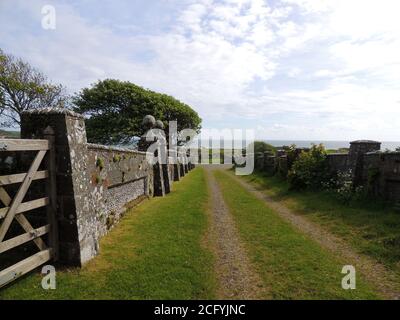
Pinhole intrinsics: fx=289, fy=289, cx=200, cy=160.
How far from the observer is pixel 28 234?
212 inches

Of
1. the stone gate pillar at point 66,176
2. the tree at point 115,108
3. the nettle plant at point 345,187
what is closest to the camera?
the stone gate pillar at point 66,176

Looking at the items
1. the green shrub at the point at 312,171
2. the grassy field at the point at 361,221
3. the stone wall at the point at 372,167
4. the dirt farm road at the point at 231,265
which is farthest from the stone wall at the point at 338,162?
the dirt farm road at the point at 231,265

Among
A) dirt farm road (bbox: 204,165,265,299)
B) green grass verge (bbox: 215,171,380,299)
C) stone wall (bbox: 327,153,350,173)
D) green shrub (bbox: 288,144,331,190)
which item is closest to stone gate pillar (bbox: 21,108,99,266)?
dirt farm road (bbox: 204,165,265,299)

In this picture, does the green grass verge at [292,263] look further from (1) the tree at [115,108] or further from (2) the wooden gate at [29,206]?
(1) the tree at [115,108]

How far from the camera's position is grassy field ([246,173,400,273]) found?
→ 699 centimetres

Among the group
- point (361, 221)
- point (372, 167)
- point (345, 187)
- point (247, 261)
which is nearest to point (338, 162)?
point (345, 187)

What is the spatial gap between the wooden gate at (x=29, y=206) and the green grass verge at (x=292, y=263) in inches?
174

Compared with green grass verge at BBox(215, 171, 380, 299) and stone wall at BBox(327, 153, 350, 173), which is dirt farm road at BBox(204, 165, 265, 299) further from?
stone wall at BBox(327, 153, 350, 173)

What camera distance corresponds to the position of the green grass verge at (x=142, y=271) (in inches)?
195

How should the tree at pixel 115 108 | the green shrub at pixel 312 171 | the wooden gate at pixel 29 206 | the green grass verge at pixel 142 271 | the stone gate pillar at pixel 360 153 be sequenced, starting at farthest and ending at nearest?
1. the tree at pixel 115 108
2. the green shrub at pixel 312 171
3. the stone gate pillar at pixel 360 153
4. the green grass verge at pixel 142 271
5. the wooden gate at pixel 29 206

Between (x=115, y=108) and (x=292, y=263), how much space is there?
33864mm
